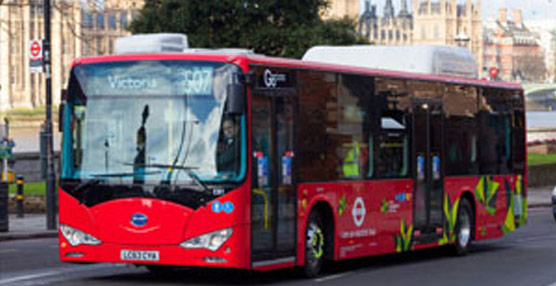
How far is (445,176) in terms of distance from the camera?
Answer: 59.1 ft

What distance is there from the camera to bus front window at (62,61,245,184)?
507 inches

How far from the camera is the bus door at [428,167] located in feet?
56.3

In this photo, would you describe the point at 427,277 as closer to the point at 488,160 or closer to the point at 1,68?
the point at 488,160

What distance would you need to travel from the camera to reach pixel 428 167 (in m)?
17.5

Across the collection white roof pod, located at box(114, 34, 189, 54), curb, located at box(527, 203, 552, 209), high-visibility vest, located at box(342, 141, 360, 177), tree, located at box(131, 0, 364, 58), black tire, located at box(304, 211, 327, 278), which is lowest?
curb, located at box(527, 203, 552, 209)

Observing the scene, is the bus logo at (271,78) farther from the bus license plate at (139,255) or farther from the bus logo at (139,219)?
the bus license plate at (139,255)

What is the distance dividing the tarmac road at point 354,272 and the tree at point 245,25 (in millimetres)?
30544

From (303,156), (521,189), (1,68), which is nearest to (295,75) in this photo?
(303,156)

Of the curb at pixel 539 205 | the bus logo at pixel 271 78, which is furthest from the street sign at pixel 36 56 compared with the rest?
the curb at pixel 539 205

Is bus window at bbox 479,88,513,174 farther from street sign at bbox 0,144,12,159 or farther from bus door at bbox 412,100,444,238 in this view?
street sign at bbox 0,144,12,159

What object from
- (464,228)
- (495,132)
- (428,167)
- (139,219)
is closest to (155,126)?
(139,219)

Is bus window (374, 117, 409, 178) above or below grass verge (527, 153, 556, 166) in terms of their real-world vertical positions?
above

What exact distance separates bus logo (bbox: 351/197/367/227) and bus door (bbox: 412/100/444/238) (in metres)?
1.68

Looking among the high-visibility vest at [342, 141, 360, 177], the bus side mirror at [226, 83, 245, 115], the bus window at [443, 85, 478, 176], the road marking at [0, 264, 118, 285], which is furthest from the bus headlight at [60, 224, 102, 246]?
the bus window at [443, 85, 478, 176]
